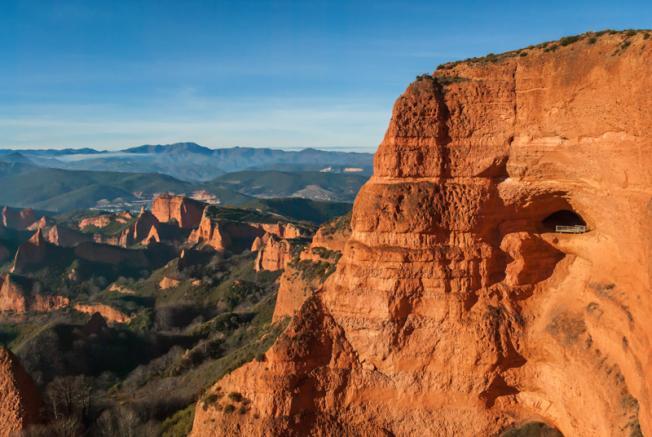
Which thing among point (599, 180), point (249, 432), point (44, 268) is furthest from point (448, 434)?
point (44, 268)

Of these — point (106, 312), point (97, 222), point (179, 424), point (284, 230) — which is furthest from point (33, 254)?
point (179, 424)

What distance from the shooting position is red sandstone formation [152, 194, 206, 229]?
12625 centimetres

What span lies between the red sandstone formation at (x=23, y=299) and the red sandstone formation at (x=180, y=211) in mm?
45315

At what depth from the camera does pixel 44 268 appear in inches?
3875

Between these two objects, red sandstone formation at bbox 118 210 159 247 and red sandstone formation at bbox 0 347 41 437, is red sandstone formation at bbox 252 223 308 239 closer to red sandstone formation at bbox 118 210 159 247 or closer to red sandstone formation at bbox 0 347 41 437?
red sandstone formation at bbox 118 210 159 247

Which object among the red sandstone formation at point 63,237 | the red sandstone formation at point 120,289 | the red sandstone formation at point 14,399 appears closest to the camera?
the red sandstone formation at point 14,399

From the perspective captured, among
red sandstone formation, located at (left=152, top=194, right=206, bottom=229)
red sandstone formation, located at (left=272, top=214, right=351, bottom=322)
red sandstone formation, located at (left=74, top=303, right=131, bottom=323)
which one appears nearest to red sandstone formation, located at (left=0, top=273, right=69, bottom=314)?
red sandstone formation, located at (left=74, top=303, right=131, bottom=323)

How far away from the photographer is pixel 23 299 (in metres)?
80.2

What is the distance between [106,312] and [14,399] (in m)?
48.4

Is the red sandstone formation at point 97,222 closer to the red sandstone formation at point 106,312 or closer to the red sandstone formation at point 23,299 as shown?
the red sandstone formation at point 23,299

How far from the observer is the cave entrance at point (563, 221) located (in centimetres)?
2100

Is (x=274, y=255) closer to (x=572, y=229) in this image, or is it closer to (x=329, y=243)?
(x=329, y=243)

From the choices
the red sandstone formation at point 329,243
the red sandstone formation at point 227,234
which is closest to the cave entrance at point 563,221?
the red sandstone formation at point 329,243

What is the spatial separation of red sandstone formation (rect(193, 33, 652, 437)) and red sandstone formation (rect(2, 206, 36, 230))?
6721 inches
